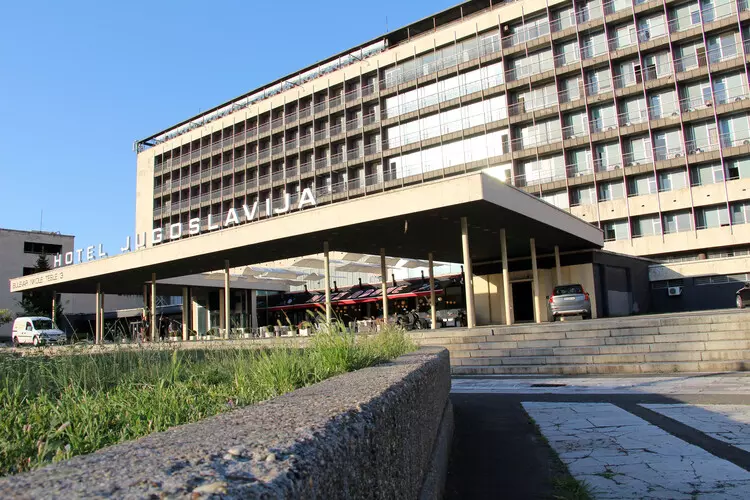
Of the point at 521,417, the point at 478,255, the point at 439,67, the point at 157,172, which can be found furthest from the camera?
the point at 157,172

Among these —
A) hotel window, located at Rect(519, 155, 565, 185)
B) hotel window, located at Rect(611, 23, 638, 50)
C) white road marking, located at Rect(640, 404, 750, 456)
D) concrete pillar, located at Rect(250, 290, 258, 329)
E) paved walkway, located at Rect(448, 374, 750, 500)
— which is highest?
hotel window, located at Rect(611, 23, 638, 50)

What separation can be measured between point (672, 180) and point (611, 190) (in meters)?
3.98

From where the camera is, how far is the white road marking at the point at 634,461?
4594 mm

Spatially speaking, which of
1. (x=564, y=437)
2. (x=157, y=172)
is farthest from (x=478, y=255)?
(x=157, y=172)

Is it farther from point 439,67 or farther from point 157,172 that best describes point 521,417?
point 157,172

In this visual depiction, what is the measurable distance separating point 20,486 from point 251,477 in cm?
51

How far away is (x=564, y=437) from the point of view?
22.3 feet

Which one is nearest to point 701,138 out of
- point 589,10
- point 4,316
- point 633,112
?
point 633,112

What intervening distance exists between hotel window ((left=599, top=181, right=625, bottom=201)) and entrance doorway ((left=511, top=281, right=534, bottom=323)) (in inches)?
582

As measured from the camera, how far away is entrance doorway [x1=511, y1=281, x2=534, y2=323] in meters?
30.7

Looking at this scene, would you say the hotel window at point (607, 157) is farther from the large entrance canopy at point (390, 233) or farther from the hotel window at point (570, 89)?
the large entrance canopy at point (390, 233)

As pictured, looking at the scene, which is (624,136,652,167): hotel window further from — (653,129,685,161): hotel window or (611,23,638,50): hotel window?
(611,23,638,50): hotel window

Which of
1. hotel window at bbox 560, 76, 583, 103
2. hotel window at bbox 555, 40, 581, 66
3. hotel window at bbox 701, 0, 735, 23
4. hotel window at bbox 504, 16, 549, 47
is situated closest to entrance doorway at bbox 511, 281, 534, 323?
hotel window at bbox 560, 76, 583, 103

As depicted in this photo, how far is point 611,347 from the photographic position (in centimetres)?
1466
